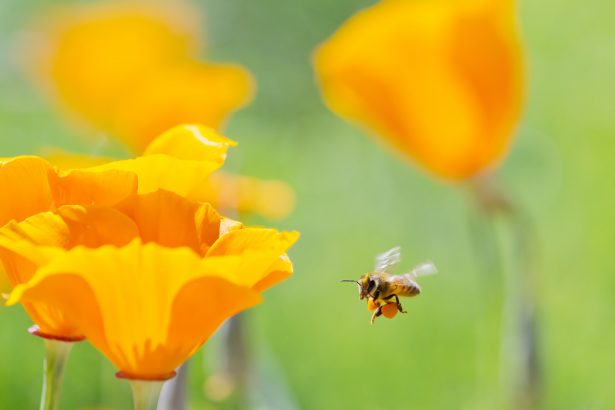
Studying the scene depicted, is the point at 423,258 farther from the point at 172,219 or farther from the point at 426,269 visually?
the point at 172,219

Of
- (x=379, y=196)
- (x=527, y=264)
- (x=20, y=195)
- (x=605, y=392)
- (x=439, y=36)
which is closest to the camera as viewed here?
(x=20, y=195)

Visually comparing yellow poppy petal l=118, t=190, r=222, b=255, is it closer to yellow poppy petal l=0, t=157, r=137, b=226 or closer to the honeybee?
yellow poppy petal l=0, t=157, r=137, b=226

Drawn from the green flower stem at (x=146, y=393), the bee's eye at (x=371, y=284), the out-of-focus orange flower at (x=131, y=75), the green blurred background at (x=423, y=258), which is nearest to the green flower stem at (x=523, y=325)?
the green blurred background at (x=423, y=258)

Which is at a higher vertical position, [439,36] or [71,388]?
[439,36]

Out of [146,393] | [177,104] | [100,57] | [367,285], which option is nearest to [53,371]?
[146,393]

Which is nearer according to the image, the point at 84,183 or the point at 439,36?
the point at 84,183

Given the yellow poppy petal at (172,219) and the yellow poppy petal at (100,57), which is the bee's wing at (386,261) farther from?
the yellow poppy petal at (100,57)

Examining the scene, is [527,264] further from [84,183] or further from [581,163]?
[581,163]

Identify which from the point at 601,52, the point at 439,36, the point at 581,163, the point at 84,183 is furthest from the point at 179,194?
the point at 601,52
